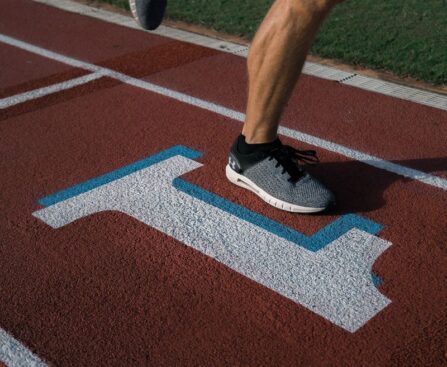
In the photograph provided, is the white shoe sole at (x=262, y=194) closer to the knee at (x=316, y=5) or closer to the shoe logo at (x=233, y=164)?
the shoe logo at (x=233, y=164)

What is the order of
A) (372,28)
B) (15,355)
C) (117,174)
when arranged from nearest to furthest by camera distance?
(15,355) < (117,174) < (372,28)

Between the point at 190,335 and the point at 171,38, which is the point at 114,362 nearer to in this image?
the point at 190,335

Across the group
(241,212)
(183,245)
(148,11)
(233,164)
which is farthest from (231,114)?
(183,245)

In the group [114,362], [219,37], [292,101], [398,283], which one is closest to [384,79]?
[292,101]

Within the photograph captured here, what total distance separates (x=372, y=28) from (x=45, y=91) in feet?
9.36

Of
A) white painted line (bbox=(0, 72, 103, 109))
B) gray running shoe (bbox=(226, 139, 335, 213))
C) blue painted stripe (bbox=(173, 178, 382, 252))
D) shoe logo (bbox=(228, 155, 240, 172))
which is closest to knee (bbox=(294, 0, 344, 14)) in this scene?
gray running shoe (bbox=(226, 139, 335, 213))

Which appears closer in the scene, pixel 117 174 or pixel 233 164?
pixel 233 164

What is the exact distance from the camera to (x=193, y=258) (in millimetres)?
2945

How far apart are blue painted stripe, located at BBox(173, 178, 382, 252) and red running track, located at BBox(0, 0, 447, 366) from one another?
5cm

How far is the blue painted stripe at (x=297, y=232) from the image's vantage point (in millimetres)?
3080

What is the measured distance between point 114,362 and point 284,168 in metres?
1.38

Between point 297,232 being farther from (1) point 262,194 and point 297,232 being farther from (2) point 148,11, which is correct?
(2) point 148,11

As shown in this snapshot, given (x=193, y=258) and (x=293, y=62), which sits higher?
(x=293, y=62)

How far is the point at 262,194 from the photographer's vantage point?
3.37m
